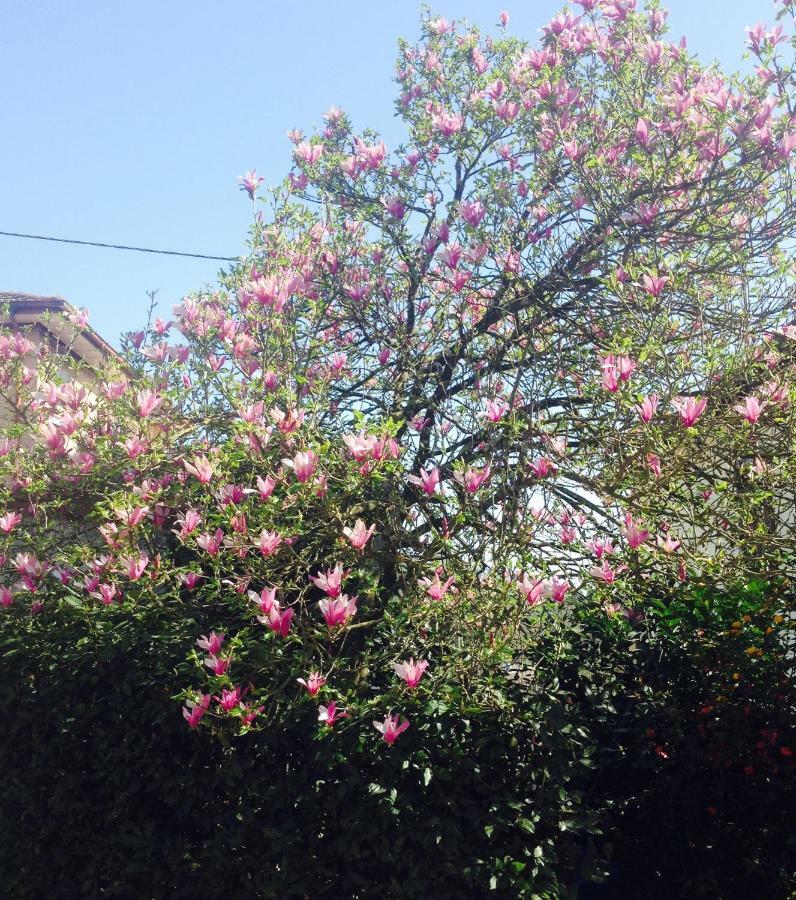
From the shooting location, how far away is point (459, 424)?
16.8 ft

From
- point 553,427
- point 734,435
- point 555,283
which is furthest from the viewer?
point 555,283

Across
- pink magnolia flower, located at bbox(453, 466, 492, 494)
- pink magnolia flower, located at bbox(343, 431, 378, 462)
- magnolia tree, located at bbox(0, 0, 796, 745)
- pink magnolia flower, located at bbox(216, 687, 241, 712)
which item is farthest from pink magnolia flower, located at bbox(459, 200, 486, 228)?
pink magnolia flower, located at bbox(216, 687, 241, 712)

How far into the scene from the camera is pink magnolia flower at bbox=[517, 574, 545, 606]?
162 inches

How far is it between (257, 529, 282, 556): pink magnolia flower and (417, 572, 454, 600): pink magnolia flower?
2.33 feet

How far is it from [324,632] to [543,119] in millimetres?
3352

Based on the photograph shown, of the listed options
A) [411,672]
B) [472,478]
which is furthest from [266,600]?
[472,478]

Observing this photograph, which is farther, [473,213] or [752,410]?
[473,213]

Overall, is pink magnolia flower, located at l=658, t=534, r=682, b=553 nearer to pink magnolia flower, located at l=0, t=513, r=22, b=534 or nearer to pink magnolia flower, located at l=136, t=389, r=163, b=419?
pink magnolia flower, located at l=136, t=389, r=163, b=419

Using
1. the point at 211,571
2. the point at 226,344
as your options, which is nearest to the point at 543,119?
the point at 226,344

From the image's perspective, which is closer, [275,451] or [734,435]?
[734,435]

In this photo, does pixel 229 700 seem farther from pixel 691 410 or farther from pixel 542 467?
pixel 691 410

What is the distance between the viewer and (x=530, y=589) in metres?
4.13

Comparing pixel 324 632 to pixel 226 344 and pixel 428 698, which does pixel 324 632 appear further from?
pixel 226 344

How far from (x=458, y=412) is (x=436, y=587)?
143 centimetres
